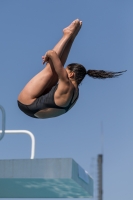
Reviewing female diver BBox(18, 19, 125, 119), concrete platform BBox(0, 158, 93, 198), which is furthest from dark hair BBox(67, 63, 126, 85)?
concrete platform BBox(0, 158, 93, 198)

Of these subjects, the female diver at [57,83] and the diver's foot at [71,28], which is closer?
the female diver at [57,83]

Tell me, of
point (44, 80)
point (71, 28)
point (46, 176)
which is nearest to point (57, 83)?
Answer: point (44, 80)

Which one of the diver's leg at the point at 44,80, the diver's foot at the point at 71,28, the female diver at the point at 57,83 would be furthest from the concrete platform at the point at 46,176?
the diver's foot at the point at 71,28

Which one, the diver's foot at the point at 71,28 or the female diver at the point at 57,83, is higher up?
the diver's foot at the point at 71,28

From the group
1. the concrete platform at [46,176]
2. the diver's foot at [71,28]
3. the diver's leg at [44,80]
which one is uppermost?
the diver's foot at [71,28]

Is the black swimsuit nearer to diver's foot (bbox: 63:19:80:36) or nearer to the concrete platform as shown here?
diver's foot (bbox: 63:19:80:36)

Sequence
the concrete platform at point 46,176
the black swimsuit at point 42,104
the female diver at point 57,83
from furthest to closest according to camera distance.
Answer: the concrete platform at point 46,176 → the black swimsuit at point 42,104 → the female diver at point 57,83

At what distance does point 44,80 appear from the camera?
6.68 meters

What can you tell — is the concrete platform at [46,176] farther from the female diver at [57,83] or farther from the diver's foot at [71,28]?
the diver's foot at [71,28]

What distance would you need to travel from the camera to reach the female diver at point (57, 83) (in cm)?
664

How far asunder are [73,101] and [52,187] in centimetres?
195

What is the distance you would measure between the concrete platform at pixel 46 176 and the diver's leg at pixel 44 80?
4.27ft

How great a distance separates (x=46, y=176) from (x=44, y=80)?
175cm

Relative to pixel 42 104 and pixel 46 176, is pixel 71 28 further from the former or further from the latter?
pixel 46 176
